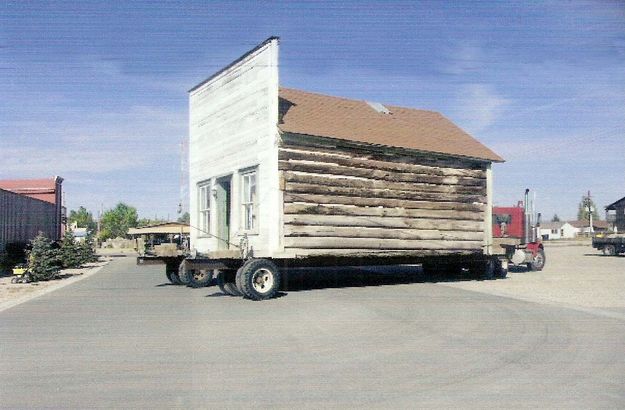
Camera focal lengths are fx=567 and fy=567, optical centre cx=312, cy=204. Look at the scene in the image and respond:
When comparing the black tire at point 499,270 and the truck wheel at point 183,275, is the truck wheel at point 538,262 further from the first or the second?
the truck wheel at point 183,275

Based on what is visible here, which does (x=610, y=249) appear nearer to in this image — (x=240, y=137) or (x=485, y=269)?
(x=485, y=269)

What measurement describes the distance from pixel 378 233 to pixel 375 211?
62cm

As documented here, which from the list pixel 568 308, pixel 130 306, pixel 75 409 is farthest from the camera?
pixel 130 306

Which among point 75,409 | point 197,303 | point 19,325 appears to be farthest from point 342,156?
point 75,409

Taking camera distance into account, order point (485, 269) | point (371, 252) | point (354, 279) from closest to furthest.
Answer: point (371, 252) → point (354, 279) → point (485, 269)

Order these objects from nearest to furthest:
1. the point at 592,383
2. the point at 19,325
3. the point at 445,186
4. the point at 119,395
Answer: the point at 119,395 < the point at 592,383 < the point at 19,325 < the point at 445,186

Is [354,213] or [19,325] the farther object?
[354,213]

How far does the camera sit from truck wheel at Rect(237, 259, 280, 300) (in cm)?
1235

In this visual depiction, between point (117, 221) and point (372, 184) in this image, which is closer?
point (372, 184)

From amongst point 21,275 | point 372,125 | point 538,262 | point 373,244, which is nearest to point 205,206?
point 373,244

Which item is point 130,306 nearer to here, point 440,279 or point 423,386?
point 423,386

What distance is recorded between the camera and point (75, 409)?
185 inches

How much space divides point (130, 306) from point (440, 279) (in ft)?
34.1

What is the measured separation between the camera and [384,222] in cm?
1591
